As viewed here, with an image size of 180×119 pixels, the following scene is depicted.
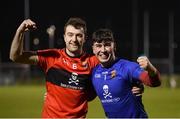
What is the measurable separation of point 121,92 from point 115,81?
0.12m

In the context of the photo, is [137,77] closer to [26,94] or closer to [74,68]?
[74,68]

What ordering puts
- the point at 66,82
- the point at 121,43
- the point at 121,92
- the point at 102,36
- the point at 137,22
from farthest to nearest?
1. the point at 137,22
2. the point at 121,43
3. the point at 66,82
4. the point at 102,36
5. the point at 121,92

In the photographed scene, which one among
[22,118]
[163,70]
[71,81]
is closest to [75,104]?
[71,81]

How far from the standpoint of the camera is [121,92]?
468 centimetres

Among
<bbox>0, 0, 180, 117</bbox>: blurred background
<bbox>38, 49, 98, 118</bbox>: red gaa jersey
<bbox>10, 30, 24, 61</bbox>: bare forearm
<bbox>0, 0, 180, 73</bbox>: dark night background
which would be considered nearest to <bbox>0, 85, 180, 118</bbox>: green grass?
<bbox>0, 0, 180, 117</bbox>: blurred background

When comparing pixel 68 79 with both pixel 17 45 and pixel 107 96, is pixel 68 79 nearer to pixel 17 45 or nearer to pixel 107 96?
pixel 107 96

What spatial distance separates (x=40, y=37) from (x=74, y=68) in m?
6.64

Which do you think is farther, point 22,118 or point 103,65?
point 22,118

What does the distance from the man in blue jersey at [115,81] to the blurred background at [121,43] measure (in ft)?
27.0

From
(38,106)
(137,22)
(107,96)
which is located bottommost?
(38,106)

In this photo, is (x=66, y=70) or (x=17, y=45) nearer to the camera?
(x=17, y=45)

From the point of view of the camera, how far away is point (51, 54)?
16.8ft

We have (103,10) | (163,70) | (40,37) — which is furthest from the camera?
(163,70)

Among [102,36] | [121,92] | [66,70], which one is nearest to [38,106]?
[66,70]
